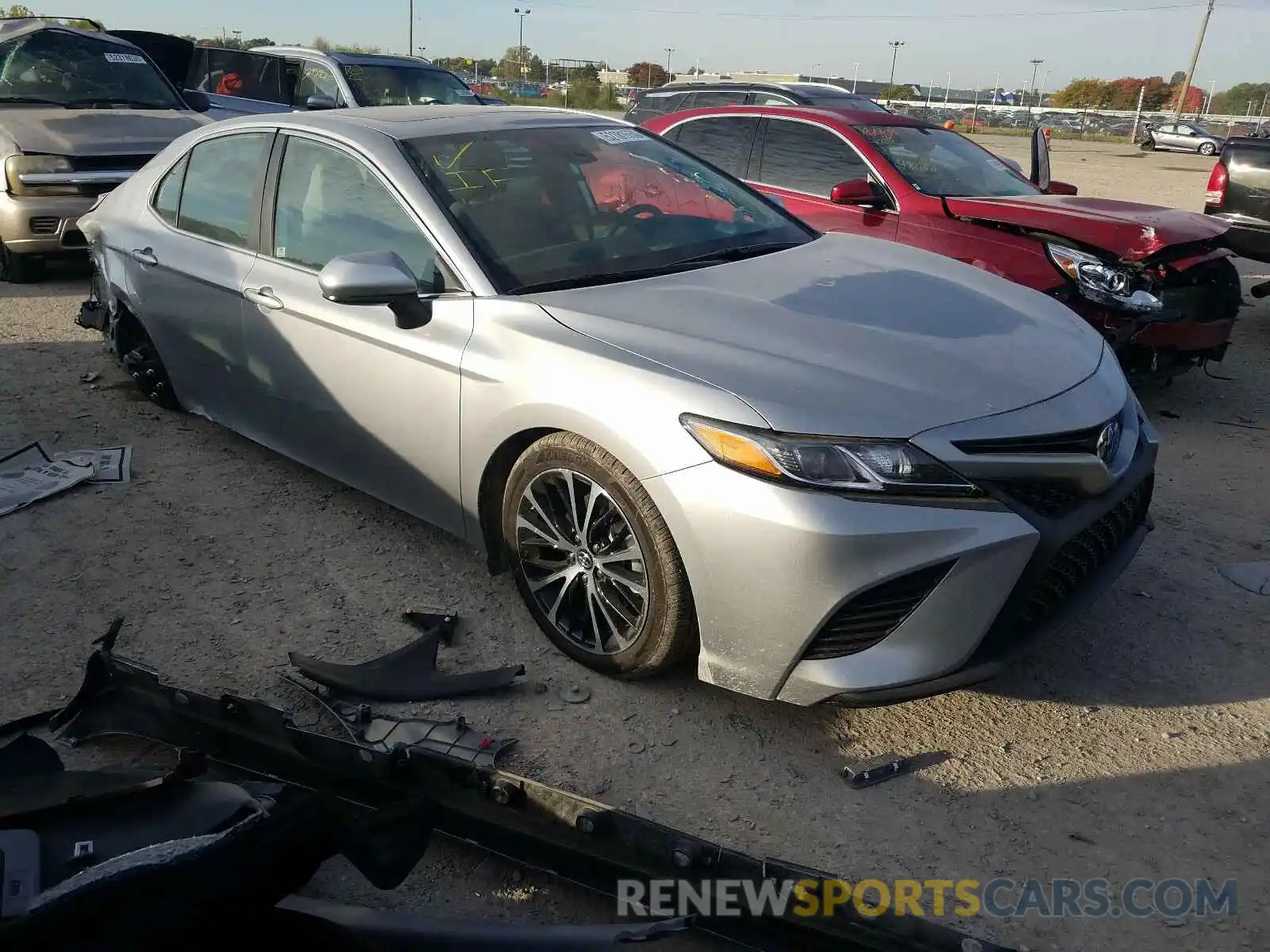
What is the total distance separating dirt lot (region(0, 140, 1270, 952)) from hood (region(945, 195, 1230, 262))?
1374mm

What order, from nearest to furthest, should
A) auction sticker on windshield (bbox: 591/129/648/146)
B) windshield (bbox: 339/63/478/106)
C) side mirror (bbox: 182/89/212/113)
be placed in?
auction sticker on windshield (bbox: 591/129/648/146), side mirror (bbox: 182/89/212/113), windshield (bbox: 339/63/478/106)

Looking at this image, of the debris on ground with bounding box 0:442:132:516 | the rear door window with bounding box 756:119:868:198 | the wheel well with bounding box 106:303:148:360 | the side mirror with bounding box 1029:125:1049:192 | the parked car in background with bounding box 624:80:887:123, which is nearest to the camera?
the debris on ground with bounding box 0:442:132:516

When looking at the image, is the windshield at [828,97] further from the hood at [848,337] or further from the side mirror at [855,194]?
the hood at [848,337]

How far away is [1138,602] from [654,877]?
2304 mm

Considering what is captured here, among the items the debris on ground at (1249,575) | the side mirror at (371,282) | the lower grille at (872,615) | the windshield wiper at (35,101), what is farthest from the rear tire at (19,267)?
the debris on ground at (1249,575)

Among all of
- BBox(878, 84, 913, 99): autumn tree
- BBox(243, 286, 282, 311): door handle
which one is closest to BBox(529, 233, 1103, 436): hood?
BBox(243, 286, 282, 311): door handle

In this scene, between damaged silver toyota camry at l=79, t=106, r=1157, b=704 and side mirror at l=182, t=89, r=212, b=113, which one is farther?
side mirror at l=182, t=89, r=212, b=113

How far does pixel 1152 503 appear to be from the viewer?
178 inches

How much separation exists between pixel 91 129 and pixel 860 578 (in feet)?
26.8

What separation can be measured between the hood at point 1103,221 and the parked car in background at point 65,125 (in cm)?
614

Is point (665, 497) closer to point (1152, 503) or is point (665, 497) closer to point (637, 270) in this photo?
point (637, 270)

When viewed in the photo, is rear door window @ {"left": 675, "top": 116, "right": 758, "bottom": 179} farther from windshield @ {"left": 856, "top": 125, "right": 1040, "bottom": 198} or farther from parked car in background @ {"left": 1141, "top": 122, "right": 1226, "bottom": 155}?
parked car in background @ {"left": 1141, "top": 122, "right": 1226, "bottom": 155}

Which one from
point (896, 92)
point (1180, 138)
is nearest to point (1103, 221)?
point (1180, 138)

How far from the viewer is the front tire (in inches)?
112
